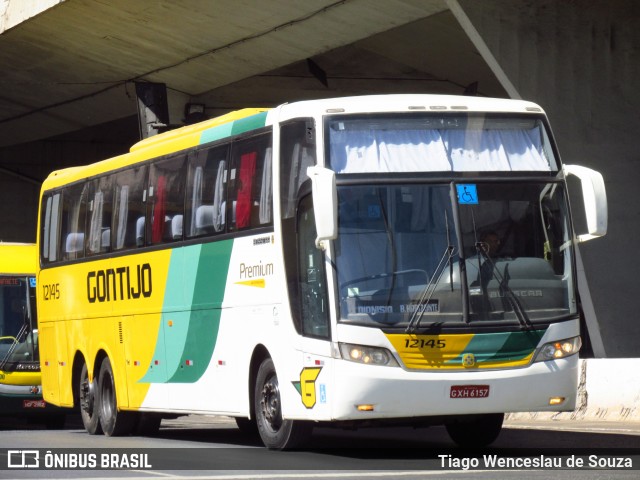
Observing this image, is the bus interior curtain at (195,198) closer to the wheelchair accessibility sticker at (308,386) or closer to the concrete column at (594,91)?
the wheelchair accessibility sticker at (308,386)

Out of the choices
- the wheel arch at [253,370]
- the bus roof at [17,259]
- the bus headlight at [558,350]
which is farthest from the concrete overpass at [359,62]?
the bus headlight at [558,350]

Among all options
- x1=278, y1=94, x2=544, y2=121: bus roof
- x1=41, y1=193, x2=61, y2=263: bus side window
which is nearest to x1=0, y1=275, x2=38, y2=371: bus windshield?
x1=41, y1=193, x2=61, y2=263: bus side window

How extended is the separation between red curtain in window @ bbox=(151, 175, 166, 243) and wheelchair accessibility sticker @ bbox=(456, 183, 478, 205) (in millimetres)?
4598

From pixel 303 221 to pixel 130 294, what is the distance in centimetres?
475

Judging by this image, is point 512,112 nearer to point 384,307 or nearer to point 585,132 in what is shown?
point 384,307

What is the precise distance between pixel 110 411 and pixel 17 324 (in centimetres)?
591

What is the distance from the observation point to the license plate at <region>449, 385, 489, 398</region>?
12906 millimetres

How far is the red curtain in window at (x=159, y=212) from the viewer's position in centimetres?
1692

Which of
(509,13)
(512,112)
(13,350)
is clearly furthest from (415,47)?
(512,112)

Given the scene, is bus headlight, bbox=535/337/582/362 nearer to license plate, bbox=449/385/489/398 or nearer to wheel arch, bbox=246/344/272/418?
license plate, bbox=449/385/489/398

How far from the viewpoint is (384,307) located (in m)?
12.9

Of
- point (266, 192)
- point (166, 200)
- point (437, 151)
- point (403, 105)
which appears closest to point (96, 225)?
point (166, 200)

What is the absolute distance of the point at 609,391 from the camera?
1897 centimetres

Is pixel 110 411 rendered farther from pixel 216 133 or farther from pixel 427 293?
pixel 427 293
